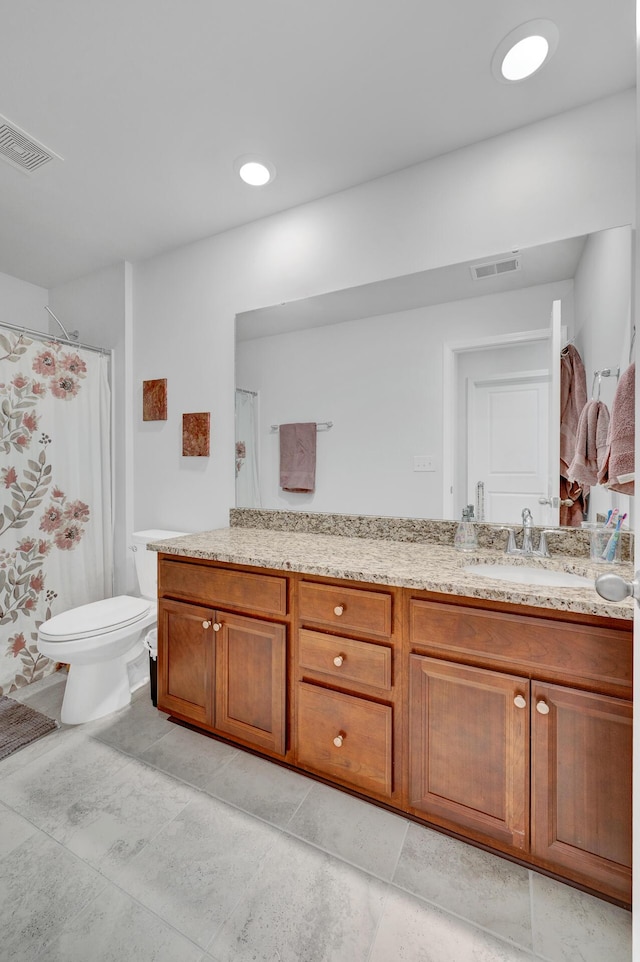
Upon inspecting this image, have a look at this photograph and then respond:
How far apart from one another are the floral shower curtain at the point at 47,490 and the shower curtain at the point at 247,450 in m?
1.04

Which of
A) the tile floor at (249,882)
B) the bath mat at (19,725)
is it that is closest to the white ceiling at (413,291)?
the tile floor at (249,882)

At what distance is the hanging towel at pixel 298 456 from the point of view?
2057 mm

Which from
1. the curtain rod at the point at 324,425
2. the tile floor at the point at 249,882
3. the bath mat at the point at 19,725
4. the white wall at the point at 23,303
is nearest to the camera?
the tile floor at the point at 249,882

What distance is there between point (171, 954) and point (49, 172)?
9.07ft

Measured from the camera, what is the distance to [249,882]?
1189 mm

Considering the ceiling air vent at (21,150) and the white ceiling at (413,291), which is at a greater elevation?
the ceiling air vent at (21,150)

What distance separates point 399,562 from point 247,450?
43.2 inches

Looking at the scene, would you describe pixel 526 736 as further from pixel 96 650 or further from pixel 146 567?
pixel 146 567

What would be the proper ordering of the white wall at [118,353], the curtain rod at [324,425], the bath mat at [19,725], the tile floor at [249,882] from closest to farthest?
the tile floor at [249,882], the bath mat at [19,725], the curtain rod at [324,425], the white wall at [118,353]

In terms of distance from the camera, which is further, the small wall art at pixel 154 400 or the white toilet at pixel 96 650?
the small wall art at pixel 154 400

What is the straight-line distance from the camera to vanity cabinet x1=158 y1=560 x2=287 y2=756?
1.56 metres

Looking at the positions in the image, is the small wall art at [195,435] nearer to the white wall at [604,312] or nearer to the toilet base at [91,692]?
the toilet base at [91,692]

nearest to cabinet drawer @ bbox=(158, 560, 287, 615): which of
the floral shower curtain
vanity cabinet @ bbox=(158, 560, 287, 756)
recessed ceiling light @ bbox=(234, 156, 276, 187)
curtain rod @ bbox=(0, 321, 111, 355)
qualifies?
vanity cabinet @ bbox=(158, 560, 287, 756)

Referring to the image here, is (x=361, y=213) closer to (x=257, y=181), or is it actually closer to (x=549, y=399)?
(x=257, y=181)
